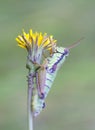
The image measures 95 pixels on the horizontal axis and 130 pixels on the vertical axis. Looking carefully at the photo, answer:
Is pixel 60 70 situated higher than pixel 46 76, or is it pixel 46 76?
pixel 60 70

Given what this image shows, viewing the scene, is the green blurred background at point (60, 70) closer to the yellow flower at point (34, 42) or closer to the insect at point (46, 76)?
the insect at point (46, 76)

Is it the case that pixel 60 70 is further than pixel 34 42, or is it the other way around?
pixel 60 70

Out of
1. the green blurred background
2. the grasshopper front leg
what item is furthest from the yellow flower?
the green blurred background

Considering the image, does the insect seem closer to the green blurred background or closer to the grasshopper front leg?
the grasshopper front leg

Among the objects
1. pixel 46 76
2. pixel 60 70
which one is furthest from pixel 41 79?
pixel 60 70

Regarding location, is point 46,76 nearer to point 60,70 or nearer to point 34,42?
point 34,42

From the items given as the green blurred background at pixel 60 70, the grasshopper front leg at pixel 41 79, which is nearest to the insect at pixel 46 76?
the grasshopper front leg at pixel 41 79
